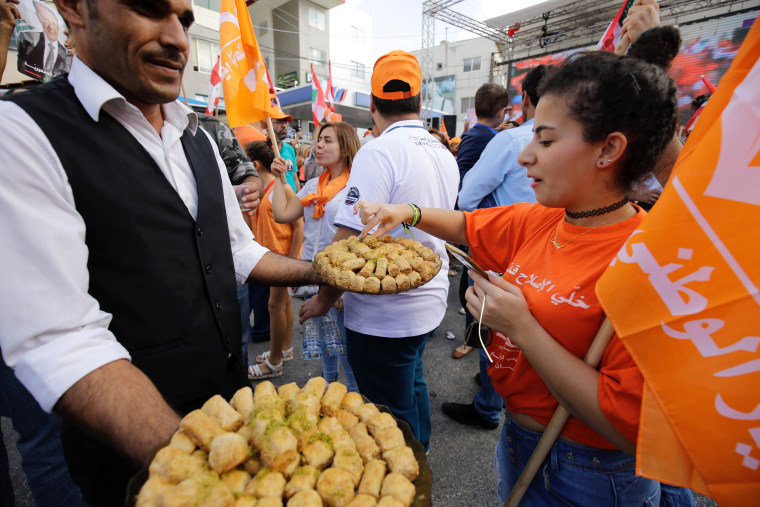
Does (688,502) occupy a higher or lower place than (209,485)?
lower

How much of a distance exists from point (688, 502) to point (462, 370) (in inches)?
106

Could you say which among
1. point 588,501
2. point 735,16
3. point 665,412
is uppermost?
point 735,16

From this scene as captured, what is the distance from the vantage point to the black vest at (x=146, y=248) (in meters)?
1.19

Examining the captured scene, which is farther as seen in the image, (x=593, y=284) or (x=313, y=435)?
(x=593, y=284)

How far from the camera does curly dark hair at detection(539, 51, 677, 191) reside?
1.18 meters

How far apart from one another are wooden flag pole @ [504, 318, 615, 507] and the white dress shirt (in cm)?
148

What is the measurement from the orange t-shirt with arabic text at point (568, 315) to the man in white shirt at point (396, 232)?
2.58 ft

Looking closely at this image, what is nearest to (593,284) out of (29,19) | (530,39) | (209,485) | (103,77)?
(209,485)

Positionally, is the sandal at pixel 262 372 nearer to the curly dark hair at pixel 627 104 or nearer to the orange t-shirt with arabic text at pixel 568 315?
the orange t-shirt with arabic text at pixel 568 315

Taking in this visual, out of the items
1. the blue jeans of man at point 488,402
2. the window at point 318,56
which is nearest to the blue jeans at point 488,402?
the blue jeans of man at point 488,402

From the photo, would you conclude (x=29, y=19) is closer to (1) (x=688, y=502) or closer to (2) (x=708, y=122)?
(2) (x=708, y=122)

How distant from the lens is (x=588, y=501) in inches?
50.8

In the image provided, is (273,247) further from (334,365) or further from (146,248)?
(146,248)

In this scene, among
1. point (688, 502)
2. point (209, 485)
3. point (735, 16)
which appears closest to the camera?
point (209, 485)
